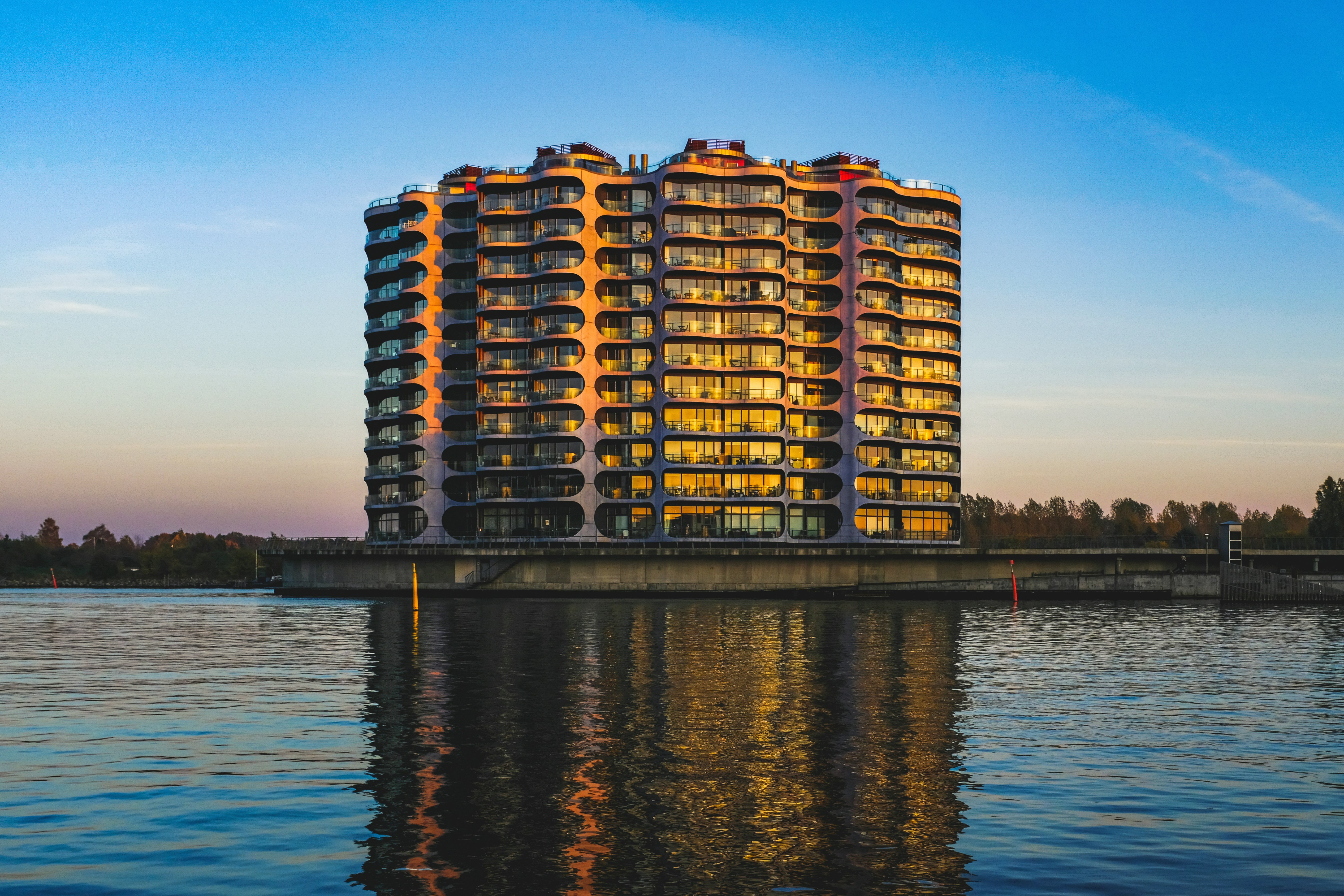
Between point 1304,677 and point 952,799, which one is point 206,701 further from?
point 1304,677

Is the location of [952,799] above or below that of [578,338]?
below

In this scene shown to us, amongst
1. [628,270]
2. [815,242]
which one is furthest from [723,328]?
[815,242]

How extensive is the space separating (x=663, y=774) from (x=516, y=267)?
420ft

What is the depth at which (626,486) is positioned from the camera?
142 m

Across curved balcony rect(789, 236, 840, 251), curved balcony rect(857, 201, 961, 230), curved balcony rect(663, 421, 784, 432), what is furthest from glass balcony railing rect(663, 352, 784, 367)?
curved balcony rect(857, 201, 961, 230)

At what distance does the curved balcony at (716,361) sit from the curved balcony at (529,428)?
43.8 ft

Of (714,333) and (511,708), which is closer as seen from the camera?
(511,708)

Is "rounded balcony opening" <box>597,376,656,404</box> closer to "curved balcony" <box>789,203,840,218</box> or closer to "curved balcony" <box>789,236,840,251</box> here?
"curved balcony" <box>789,236,840,251</box>

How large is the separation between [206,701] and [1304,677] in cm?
3716

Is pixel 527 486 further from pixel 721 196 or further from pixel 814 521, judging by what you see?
pixel 721 196

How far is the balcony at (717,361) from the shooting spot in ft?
463

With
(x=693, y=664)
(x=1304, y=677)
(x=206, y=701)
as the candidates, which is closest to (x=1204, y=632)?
(x=1304, y=677)

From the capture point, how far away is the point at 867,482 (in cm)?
14688

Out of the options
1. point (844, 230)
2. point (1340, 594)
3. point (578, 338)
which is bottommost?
point (1340, 594)
